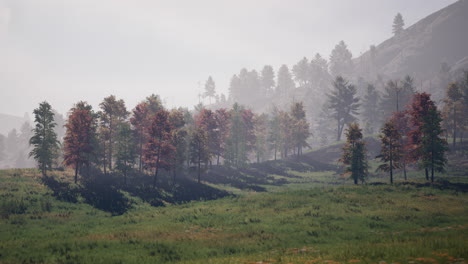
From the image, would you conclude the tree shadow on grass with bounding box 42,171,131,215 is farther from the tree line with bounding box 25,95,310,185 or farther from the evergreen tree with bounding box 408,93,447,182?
the evergreen tree with bounding box 408,93,447,182

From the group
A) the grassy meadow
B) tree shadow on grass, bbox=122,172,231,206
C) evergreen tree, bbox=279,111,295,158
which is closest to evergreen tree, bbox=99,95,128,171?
tree shadow on grass, bbox=122,172,231,206

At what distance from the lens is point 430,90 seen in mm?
139375

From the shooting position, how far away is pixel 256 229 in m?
20.3

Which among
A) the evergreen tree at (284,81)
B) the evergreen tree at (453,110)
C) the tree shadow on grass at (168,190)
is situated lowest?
the tree shadow on grass at (168,190)

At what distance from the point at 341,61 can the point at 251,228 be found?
643ft

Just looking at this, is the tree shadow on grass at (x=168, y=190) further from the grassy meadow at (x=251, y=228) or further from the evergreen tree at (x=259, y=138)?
the evergreen tree at (x=259, y=138)

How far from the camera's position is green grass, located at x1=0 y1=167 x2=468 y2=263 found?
13.2 m

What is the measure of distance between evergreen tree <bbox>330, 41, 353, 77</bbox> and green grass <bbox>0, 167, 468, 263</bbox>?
16591 centimetres


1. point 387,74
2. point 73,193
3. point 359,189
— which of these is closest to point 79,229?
point 73,193

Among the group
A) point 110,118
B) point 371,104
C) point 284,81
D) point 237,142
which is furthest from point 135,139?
point 284,81

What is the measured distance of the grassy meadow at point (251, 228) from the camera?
13250 millimetres

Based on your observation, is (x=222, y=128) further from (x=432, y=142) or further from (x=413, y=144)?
(x=432, y=142)

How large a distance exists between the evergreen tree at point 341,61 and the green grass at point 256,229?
166m

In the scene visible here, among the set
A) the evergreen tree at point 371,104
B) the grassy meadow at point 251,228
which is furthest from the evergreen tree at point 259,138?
the grassy meadow at point 251,228
